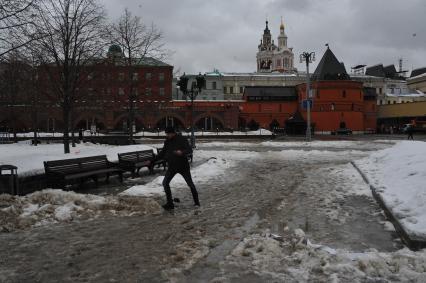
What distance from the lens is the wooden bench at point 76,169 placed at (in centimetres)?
1209

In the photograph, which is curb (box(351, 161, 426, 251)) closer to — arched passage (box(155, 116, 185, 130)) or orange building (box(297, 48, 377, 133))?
arched passage (box(155, 116, 185, 130))

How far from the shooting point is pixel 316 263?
5914 millimetres

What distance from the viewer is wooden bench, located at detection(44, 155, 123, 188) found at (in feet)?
39.7

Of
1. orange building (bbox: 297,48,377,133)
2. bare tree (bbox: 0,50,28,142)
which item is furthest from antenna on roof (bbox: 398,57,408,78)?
bare tree (bbox: 0,50,28,142)

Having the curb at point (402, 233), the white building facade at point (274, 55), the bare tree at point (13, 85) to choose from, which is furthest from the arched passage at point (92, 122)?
the white building facade at point (274, 55)

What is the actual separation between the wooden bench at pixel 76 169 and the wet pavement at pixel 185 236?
40.6 inches

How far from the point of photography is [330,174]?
1652 centimetres

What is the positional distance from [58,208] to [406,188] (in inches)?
304

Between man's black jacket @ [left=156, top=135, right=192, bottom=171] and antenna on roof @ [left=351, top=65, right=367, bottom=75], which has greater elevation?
antenna on roof @ [left=351, top=65, right=367, bottom=75]

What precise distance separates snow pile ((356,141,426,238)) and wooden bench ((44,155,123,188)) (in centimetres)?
824

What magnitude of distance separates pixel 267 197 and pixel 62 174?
5.62 metres

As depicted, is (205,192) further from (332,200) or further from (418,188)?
(418,188)

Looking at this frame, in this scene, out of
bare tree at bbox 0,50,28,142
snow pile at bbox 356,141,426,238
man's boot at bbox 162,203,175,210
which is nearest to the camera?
snow pile at bbox 356,141,426,238

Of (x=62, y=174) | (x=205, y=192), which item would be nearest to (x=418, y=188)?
(x=205, y=192)
